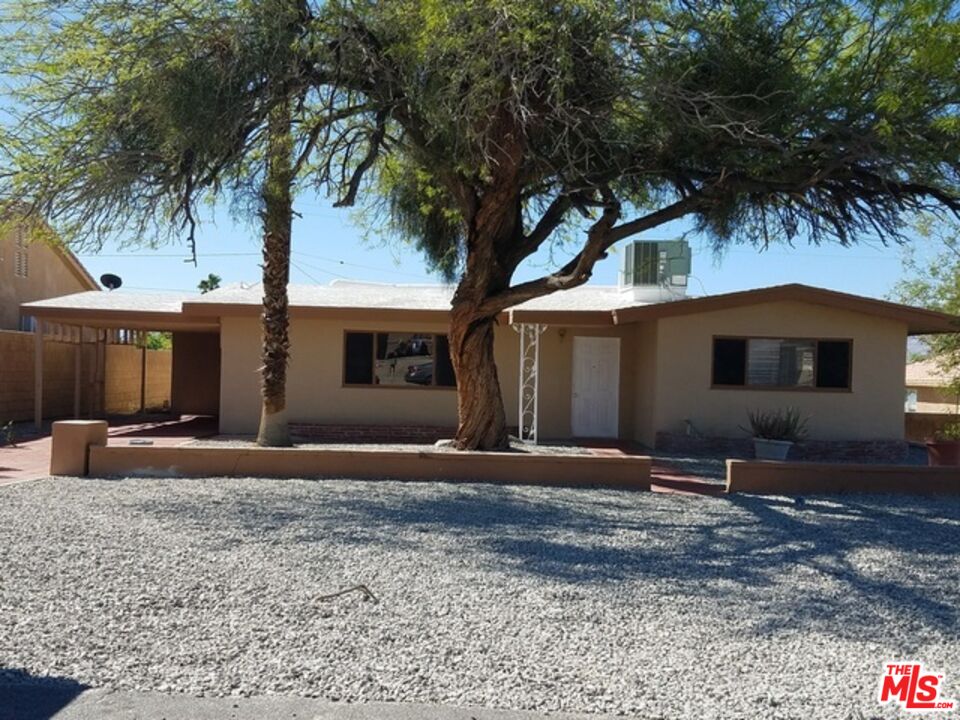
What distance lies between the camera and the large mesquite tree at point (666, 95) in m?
9.73

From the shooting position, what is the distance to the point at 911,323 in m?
15.6

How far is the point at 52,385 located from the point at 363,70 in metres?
14.6

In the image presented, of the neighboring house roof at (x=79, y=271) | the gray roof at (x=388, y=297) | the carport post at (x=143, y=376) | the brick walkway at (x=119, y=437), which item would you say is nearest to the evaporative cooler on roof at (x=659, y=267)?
the gray roof at (x=388, y=297)

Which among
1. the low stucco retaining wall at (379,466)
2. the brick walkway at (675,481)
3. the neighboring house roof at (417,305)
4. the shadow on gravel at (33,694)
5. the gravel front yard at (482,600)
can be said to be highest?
the neighboring house roof at (417,305)

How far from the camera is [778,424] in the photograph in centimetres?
1473

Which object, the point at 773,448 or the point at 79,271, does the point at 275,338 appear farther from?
the point at 79,271

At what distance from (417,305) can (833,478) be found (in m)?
8.87

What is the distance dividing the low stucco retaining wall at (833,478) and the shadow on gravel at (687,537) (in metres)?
0.33

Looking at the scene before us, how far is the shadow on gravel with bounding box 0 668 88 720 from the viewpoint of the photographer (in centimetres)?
412

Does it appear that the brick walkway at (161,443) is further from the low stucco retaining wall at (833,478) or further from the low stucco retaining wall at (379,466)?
the low stucco retaining wall at (379,466)

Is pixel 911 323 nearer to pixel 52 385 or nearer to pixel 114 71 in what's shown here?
pixel 114 71

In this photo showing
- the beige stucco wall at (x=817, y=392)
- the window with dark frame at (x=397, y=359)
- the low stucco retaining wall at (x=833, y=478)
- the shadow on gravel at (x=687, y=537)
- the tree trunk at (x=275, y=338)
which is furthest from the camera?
the window with dark frame at (x=397, y=359)

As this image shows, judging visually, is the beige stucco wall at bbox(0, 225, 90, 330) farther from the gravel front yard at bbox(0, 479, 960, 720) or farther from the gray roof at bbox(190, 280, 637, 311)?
the gravel front yard at bbox(0, 479, 960, 720)

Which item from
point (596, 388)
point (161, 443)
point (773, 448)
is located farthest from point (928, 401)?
point (161, 443)
